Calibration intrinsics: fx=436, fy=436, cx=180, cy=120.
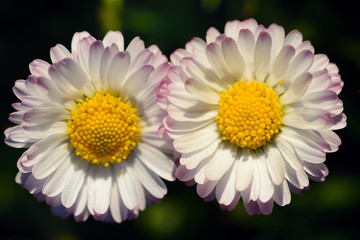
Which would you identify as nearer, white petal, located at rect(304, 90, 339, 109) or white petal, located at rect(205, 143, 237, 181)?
white petal, located at rect(304, 90, 339, 109)

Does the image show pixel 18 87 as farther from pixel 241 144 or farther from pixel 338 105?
pixel 338 105

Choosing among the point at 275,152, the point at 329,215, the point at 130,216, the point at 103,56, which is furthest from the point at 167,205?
the point at 103,56

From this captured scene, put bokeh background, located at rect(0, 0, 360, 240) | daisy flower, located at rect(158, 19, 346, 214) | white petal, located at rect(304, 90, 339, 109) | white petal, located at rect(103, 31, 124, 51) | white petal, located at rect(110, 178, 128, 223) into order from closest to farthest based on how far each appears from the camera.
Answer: white petal, located at rect(304, 90, 339, 109), daisy flower, located at rect(158, 19, 346, 214), white petal, located at rect(103, 31, 124, 51), white petal, located at rect(110, 178, 128, 223), bokeh background, located at rect(0, 0, 360, 240)

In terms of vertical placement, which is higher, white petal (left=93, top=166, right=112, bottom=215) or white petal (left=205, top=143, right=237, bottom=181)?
white petal (left=205, top=143, right=237, bottom=181)

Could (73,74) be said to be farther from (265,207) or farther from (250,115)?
(265,207)

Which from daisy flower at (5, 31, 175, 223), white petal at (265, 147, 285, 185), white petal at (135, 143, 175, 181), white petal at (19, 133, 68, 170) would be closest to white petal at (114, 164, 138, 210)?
daisy flower at (5, 31, 175, 223)

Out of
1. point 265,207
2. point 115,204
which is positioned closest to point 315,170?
point 265,207

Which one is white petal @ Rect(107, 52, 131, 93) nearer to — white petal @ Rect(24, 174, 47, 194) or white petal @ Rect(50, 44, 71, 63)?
white petal @ Rect(50, 44, 71, 63)

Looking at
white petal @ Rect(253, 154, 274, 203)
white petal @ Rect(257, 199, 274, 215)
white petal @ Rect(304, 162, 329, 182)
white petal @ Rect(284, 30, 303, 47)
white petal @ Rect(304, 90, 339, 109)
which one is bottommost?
white petal @ Rect(257, 199, 274, 215)

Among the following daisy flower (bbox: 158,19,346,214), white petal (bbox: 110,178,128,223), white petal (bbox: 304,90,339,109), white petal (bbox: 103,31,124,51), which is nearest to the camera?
white petal (bbox: 304,90,339,109)
